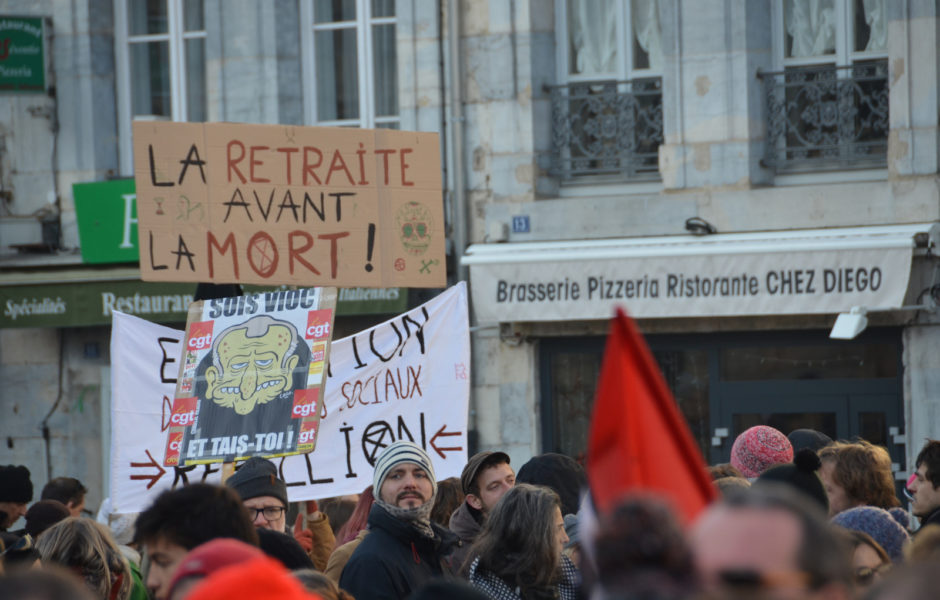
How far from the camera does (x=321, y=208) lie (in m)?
8.21

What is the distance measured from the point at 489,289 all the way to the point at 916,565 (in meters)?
10.2

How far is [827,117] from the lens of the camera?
11.9 m

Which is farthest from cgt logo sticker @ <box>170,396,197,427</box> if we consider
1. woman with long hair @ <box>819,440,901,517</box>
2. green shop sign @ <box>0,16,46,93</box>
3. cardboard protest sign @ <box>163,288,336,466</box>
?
green shop sign @ <box>0,16,46,93</box>

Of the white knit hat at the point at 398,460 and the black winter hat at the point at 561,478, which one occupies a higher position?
the white knit hat at the point at 398,460

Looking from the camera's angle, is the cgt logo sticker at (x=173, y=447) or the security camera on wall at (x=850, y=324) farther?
the security camera on wall at (x=850, y=324)

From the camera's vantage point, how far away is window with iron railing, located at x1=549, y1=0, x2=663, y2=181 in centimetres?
1258

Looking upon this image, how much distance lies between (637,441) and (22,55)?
40.5 ft

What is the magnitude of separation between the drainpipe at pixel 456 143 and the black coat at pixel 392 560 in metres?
7.21

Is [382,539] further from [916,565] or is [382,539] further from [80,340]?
[80,340]

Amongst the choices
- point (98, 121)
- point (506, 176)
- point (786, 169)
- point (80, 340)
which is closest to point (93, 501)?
point (80, 340)

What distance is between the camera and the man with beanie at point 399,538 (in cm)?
526

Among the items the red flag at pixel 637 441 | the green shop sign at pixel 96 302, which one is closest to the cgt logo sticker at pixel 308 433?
the red flag at pixel 637 441

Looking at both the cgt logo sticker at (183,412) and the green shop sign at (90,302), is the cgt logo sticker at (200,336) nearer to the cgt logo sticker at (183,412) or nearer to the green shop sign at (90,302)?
the cgt logo sticker at (183,412)

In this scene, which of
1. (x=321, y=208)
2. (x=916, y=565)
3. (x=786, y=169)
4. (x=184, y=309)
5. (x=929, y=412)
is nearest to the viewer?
(x=916, y=565)
